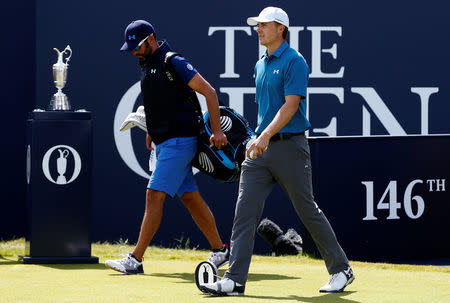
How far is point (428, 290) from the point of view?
6.46m

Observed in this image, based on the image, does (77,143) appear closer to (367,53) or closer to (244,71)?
(244,71)

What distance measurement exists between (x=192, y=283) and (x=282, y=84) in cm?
164

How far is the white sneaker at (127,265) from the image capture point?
282 inches

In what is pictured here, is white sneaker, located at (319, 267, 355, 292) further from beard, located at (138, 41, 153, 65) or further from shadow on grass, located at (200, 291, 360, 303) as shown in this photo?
beard, located at (138, 41, 153, 65)

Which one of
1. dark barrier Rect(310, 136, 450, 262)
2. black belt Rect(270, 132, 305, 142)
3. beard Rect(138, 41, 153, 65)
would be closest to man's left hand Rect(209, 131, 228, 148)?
beard Rect(138, 41, 153, 65)

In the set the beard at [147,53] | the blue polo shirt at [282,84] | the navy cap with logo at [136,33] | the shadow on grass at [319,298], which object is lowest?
the shadow on grass at [319,298]

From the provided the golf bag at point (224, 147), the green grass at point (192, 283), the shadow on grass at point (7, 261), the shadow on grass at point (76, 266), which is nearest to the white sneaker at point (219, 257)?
the green grass at point (192, 283)

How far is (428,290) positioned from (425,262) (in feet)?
10.3

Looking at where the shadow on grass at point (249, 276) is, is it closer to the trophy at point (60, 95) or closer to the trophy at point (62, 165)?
the trophy at point (62, 165)

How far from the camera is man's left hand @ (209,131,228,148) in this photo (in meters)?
6.91

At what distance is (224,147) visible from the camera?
23.9 feet

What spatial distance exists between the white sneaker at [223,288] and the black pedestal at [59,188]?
2.33 meters

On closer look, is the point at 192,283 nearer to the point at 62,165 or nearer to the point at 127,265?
the point at 127,265

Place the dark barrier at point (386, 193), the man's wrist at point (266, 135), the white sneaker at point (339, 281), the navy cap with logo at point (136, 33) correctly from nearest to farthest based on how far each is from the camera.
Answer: the man's wrist at point (266, 135) → the white sneaker at point (339, 281) → the navy cap with logo at point (136, 33) → the dark barrier at point (386, 193)
